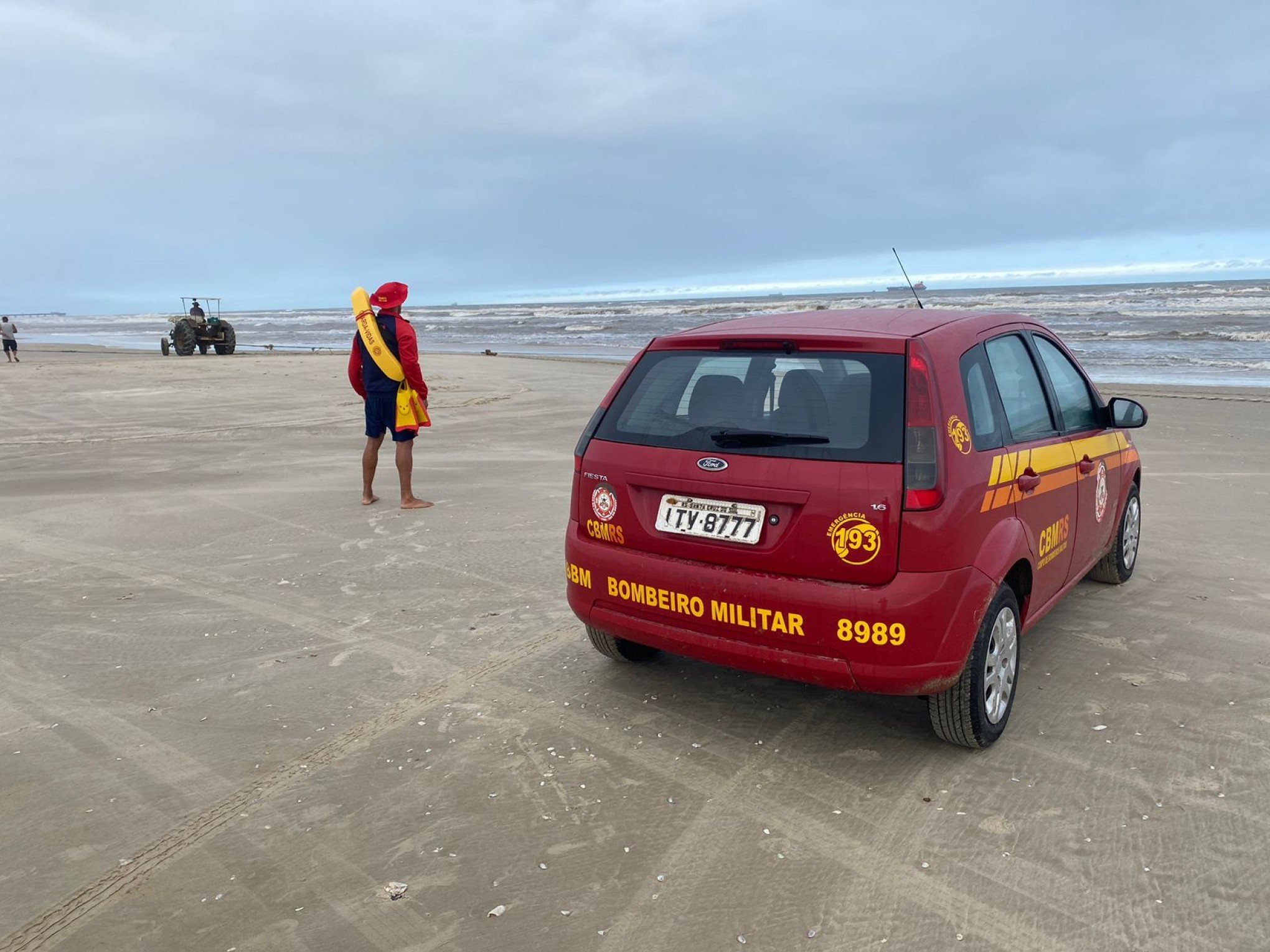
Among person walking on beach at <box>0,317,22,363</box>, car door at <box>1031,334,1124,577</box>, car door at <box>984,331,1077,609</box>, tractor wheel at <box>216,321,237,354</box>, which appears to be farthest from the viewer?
tractor wheel at <box>216,321,237,354</box>

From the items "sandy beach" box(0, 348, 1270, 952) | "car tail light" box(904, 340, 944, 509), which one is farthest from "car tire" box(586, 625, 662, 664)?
"car tail light" box(904, 340, 944, 509)

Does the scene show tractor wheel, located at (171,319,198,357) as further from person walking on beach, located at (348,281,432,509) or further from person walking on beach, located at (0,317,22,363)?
person walking on beach, located at (348,281,432,509)

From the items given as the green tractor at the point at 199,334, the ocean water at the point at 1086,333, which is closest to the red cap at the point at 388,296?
the ocean water at the point at 1086,333

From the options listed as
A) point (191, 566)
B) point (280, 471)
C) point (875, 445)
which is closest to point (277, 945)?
point (875, 445)

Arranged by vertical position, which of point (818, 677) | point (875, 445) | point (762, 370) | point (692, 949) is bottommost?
point (692, 949)

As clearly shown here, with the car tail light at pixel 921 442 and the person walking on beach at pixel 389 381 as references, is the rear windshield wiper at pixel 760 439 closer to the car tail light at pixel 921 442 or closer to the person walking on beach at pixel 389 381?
the car tail light at pixel 921 442

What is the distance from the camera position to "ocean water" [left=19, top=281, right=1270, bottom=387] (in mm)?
22219

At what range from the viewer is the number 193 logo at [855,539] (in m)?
3.03

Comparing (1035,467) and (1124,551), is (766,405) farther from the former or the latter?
(1124,551)

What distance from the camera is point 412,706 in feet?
12.3

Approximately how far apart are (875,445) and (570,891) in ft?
5.50

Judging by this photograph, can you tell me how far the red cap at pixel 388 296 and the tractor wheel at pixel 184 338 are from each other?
86.3 feet

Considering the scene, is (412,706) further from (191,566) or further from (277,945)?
(191,566)

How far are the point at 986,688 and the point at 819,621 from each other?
0.74 meters
